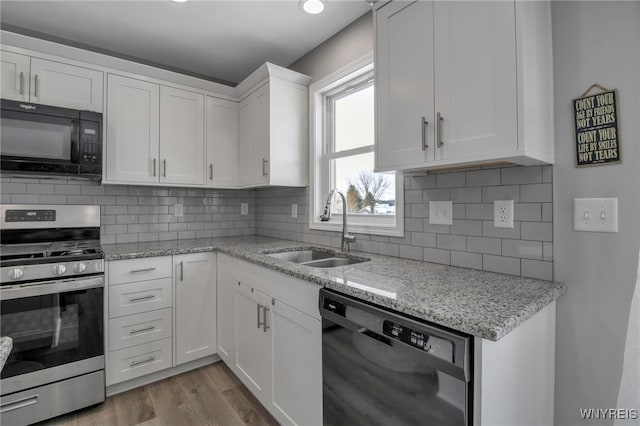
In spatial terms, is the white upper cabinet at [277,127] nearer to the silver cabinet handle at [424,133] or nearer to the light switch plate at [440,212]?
the light switch plate at [440,212]

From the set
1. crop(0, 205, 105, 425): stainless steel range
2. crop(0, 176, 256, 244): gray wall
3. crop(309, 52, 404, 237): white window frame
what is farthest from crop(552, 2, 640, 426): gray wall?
crop(0, 176, 256, 244): gray wall

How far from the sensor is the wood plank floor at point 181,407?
1.80m

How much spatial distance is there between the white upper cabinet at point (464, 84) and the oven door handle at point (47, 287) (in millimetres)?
1813

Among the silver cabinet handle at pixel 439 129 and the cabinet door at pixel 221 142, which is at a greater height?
the cabinet door at pixel 221 142

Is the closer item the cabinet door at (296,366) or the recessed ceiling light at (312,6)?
the cabinet door at (296,366)

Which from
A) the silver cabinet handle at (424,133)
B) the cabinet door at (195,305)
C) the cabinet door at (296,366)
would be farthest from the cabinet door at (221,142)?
the silver cabinet handle at (424,133)

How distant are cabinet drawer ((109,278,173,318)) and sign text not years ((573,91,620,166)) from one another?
2.38 m

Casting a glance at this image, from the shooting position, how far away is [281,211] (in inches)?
113

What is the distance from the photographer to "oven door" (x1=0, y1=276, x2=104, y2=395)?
1.69 m

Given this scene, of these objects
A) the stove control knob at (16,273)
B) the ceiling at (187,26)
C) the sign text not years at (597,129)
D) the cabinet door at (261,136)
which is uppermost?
the ceiling at (187,26)

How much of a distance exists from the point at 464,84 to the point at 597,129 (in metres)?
0.49

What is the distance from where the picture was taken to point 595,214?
3.75ft

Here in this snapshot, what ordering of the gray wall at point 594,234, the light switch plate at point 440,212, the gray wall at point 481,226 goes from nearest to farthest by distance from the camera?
the gray wall at point 594,234 < the gray wall at point 481,226 < the light switch plate at point 440,212

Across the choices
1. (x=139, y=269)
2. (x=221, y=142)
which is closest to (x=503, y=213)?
(x=139, y=269)
